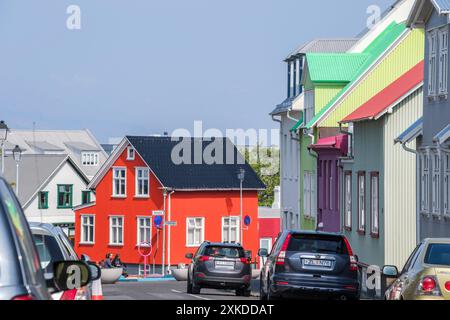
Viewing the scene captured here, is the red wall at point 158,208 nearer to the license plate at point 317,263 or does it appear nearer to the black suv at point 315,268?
the black suv at point 315,268

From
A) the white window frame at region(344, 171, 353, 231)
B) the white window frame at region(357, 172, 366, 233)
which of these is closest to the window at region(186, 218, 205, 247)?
the white window frame at region(344, 171, 353, 231)

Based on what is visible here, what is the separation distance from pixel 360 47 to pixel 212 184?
27.3 m

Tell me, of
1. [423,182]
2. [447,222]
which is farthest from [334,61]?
[447,222]

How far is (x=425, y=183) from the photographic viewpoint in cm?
3312

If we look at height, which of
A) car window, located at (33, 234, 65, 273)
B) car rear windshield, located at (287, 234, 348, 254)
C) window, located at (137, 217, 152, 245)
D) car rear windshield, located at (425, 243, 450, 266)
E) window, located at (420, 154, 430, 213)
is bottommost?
window, located at (137, 217, 152, 245)

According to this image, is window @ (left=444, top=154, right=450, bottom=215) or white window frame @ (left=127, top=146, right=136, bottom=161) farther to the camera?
white window frame @ (left=127, top=146, right=136, bottom=161)

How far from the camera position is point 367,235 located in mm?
41094

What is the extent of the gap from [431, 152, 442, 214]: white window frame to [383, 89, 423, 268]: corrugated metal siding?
20.3ft

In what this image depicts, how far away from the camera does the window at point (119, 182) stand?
3292 inches

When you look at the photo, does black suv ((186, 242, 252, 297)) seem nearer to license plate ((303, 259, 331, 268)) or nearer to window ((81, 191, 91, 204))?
license plate ((303, 259, 331, 268))

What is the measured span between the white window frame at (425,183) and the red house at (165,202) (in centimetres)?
4525

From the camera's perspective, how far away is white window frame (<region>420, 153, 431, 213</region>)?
32594 millimetres
